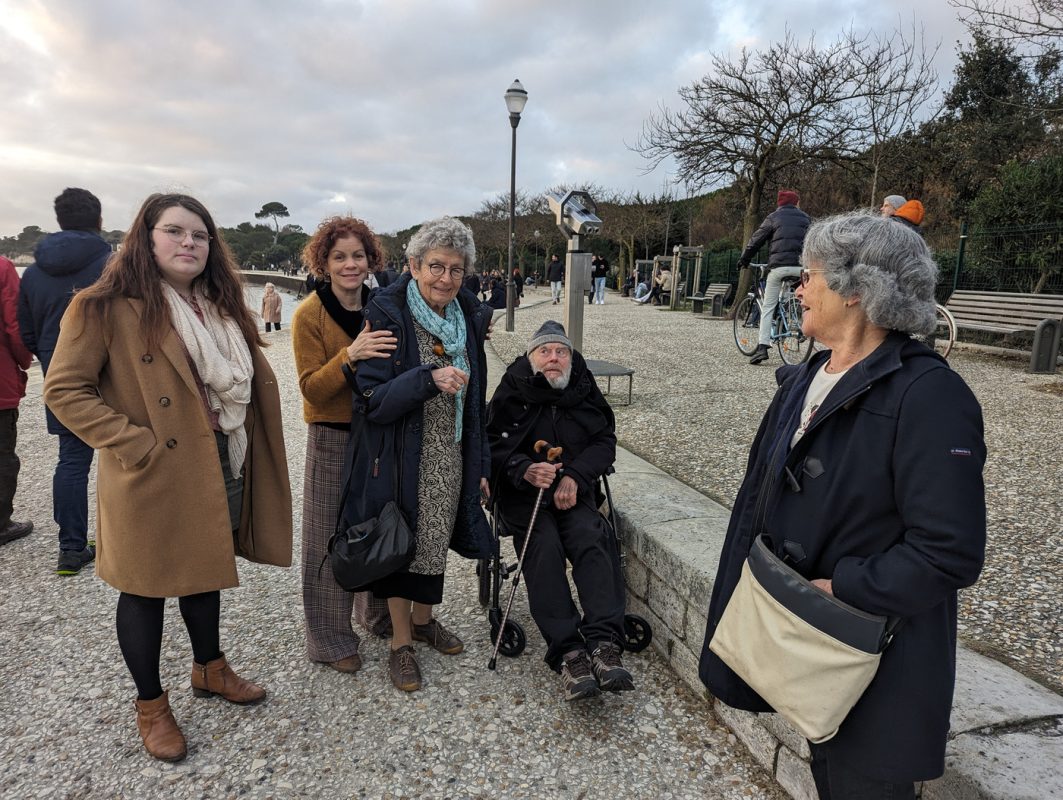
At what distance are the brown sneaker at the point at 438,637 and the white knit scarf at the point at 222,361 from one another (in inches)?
44.1

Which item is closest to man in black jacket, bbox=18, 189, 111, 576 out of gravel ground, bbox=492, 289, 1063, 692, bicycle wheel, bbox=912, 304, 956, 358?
gravel ground, bbox=492, 289, 1063, 692

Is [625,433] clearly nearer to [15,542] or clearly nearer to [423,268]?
[423,268]

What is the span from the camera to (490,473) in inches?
112

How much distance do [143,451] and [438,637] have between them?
4.88 ft

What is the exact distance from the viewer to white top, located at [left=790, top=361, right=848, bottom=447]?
5.09ft

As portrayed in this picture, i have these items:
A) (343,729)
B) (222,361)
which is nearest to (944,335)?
(343,729)

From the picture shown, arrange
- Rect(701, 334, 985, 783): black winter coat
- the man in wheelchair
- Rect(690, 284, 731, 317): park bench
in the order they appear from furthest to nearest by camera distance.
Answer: Rect(690, 284, 731, 317): park bench → the man in wheelchair → Rect(701, 334, 985, 783): black winter coat

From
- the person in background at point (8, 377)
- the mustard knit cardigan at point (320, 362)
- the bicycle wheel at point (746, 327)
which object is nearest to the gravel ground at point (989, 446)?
the bicycle wheel at point (746, 327)

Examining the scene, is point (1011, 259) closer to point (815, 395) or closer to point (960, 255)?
point (960, 255)

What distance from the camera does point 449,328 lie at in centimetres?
252

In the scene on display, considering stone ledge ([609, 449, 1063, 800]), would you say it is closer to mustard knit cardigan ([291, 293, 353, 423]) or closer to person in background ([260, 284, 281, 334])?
mustard knit cardigan ([291, 293, 353, 423])

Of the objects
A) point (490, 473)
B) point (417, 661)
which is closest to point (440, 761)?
point (417, 661)

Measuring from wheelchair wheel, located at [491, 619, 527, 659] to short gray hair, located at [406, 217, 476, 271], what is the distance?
5.27 ft

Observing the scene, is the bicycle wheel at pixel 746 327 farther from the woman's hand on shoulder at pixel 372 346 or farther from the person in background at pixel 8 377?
the person in background at pixel 8 377
